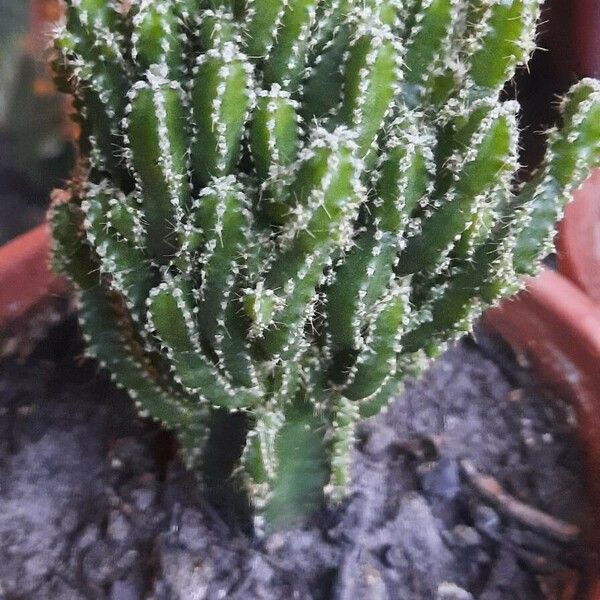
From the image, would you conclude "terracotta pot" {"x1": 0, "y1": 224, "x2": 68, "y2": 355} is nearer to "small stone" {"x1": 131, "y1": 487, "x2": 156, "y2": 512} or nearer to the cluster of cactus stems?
"small stone" {"x1": 131, "y1": 487, "x2": 156, "y2": 512}

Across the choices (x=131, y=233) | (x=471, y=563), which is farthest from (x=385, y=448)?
(x=131, y=233)

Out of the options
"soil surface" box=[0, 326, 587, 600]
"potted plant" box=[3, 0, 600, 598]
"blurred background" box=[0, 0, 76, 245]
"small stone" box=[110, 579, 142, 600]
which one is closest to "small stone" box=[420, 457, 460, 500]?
"soil surface" box=[0, 326, 587, 600]

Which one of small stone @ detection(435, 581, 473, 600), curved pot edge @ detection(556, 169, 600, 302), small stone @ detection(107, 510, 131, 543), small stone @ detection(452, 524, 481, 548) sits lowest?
small stone @ detection(107, 510, 131, 543)

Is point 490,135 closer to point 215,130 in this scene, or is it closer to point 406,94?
point 406,94

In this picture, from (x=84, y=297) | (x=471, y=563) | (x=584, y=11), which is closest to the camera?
(x=84, y=297)

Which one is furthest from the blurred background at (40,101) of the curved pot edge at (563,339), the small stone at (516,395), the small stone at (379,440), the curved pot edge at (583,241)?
the small stone at (379,440)

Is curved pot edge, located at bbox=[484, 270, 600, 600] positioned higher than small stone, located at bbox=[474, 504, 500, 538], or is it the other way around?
curved pot edge, located at bbox=[484, 270, 600, 600]

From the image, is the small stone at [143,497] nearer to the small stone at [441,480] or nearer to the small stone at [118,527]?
the small stone at [118,527]

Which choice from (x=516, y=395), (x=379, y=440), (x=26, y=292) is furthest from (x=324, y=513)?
(x=26, y=292)
